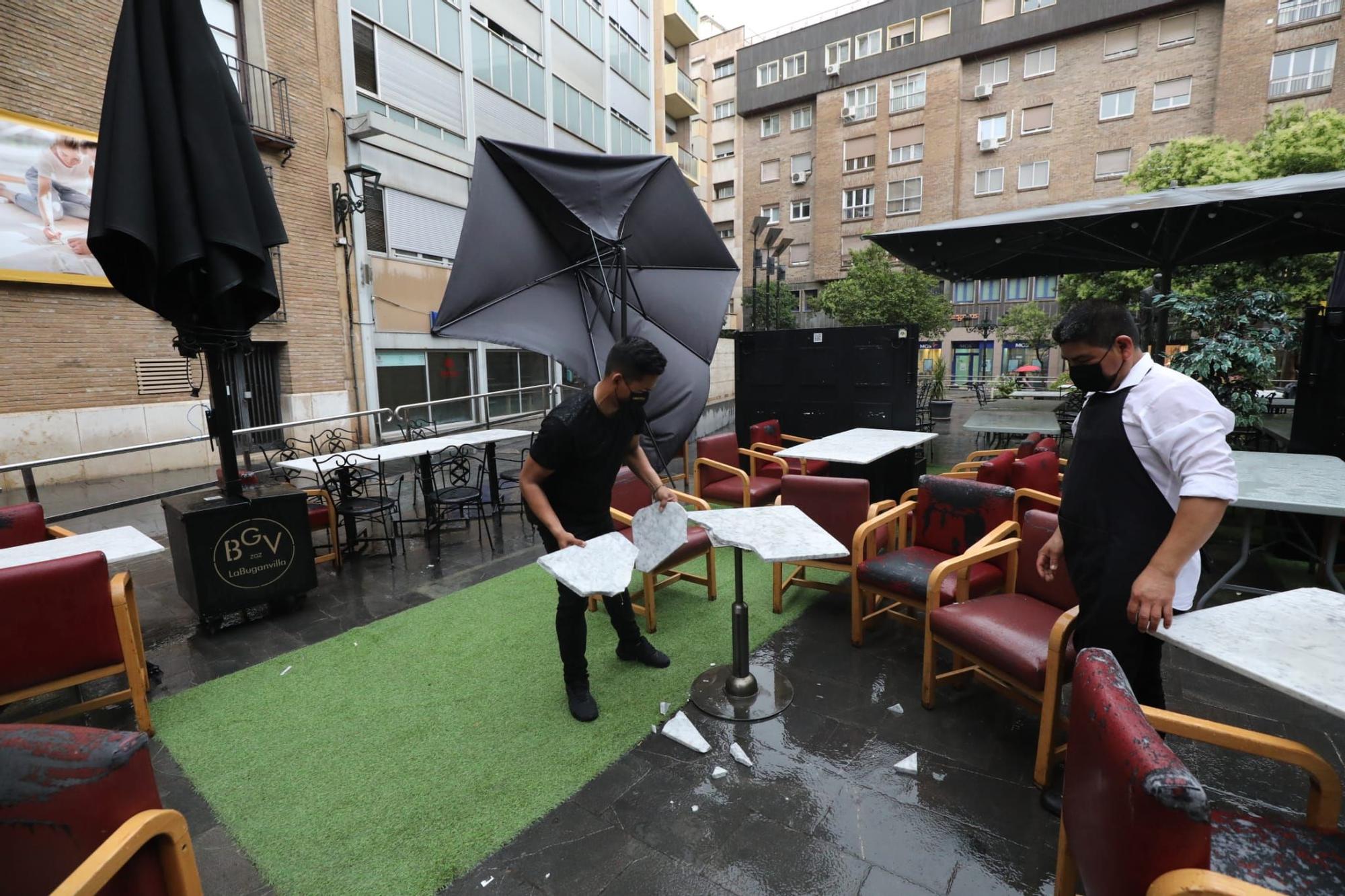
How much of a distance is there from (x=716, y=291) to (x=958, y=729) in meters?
3.24

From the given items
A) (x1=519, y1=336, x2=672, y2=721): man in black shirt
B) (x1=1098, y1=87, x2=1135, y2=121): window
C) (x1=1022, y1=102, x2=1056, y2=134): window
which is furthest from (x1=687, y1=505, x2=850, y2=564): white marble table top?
(x1=1022, y1=102, x2=1056, y2=134): window

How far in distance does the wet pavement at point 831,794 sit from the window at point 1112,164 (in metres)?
31.9

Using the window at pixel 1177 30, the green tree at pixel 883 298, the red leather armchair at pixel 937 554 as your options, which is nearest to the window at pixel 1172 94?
the window at pixel 1177 30

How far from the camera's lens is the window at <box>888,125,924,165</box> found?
3086 cm

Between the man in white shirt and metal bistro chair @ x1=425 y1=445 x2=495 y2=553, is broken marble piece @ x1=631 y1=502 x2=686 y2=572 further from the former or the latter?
metal bistro chair @ x1=425 y1=445 x2=495 y2=553

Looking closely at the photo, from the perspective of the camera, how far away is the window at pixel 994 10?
28.5m

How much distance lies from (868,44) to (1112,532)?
3813 cm

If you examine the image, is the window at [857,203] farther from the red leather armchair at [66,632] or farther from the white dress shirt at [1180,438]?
the red leather armchair at [66,632]

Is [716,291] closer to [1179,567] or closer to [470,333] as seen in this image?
[470,333]

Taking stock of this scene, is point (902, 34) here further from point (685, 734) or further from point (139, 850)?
point (139, 850)

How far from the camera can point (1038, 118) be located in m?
28.5

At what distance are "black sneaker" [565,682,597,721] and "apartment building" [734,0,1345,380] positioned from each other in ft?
75.5

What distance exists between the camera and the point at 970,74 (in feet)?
97.7

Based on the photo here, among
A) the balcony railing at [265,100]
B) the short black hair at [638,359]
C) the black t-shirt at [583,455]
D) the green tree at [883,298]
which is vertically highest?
the balcony railing at [265,100]
